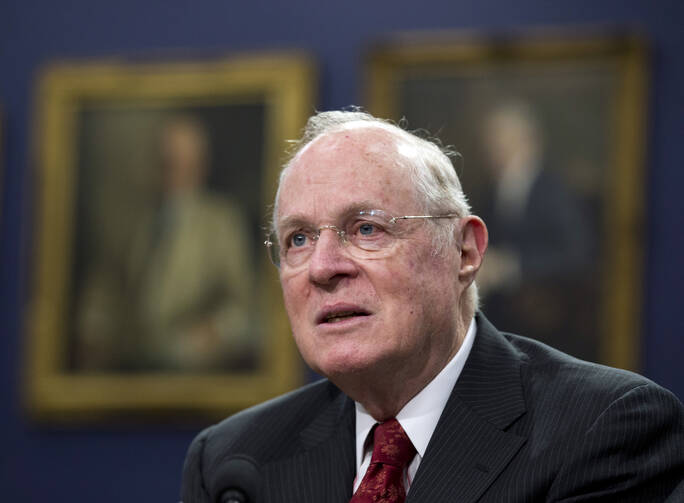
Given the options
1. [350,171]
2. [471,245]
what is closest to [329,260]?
[350,171]

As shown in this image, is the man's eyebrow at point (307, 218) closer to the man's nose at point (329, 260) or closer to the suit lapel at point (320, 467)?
the man's nose at point (329, 260)

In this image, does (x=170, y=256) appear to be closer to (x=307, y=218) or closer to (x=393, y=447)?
(x=307, y=218)

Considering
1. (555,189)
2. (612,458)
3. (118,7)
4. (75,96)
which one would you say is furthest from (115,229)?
(612,458)

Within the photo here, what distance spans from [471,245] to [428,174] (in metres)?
0.30

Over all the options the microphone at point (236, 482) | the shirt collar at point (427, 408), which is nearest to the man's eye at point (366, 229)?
the shirt collar at point (427, 408)

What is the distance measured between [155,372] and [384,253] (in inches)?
163

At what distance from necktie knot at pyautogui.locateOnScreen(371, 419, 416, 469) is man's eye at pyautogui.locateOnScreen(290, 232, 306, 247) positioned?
634 millimetres

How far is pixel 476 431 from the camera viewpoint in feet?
10.3

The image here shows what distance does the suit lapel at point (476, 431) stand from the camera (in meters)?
3.01

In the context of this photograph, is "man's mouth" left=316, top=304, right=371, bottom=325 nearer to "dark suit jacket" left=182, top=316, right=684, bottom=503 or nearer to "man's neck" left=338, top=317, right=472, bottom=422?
"man's neck" left=338, top=317, right=472, bottom=422

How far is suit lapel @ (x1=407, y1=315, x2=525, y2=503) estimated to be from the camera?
3.01 metres

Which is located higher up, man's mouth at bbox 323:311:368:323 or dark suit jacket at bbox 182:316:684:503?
man's mouth at bbox 323:311:368:323

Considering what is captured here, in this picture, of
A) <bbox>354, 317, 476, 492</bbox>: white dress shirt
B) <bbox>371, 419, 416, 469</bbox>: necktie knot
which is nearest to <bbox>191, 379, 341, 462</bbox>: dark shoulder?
<bbox>354, 317, 476, 492</bbox>: white dress shirt

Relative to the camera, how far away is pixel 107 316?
23.5 feet
